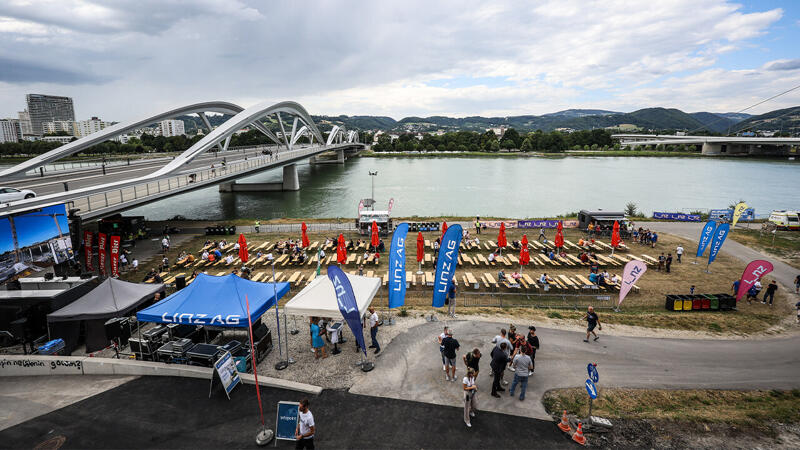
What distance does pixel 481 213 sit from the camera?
4409 centimetres

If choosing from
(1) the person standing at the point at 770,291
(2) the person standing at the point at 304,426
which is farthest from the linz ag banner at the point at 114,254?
(1) the person standing at the point at 770,291

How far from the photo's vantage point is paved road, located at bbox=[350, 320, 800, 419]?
9.09 meters

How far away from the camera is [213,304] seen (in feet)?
33.6

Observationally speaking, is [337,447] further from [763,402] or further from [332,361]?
[763,402]

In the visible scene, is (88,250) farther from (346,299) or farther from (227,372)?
(346,299)

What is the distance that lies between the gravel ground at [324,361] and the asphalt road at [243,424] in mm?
624

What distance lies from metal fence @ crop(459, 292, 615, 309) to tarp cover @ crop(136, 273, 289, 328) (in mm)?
9022

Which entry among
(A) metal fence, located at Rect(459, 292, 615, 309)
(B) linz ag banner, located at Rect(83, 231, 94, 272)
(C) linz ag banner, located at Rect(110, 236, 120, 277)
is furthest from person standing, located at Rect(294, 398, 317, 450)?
(B) linz ag banner, located at Rect(83, 231, 94, 272)

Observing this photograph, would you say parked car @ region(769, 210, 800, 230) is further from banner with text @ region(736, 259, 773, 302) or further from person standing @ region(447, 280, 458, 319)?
person standing @ region(447, 280, 458, 319)

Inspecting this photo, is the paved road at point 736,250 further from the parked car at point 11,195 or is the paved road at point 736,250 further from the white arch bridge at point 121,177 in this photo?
the parked car at point 11,195

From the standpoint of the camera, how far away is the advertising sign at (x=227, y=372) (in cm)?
846

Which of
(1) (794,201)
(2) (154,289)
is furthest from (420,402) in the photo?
(1) (794,201)

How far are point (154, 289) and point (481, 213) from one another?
36.8 m

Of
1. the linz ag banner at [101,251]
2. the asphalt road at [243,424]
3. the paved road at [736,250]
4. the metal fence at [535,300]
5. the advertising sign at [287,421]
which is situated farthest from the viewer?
the paved road at [736,250]
